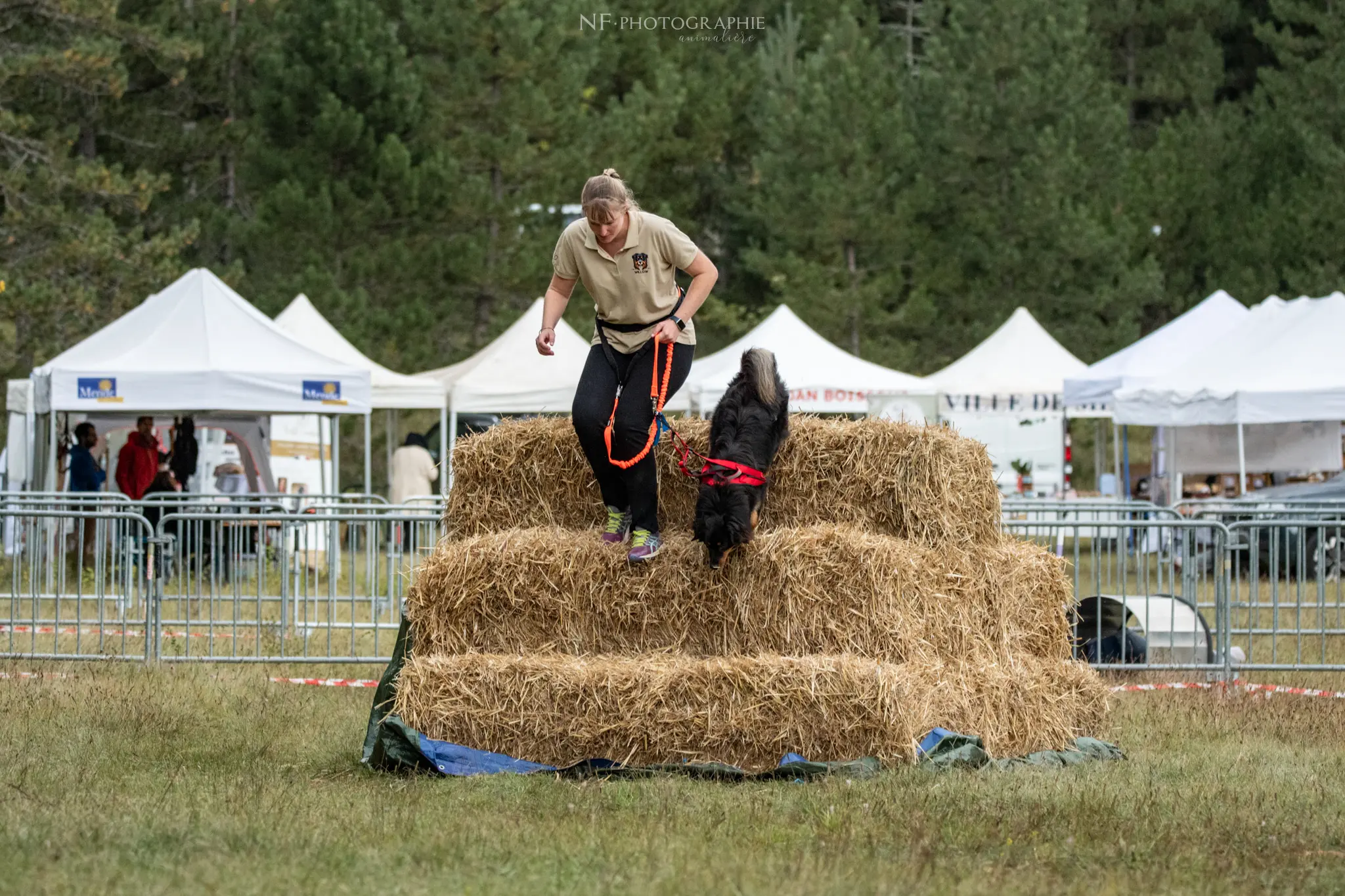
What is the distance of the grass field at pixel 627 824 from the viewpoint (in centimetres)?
521

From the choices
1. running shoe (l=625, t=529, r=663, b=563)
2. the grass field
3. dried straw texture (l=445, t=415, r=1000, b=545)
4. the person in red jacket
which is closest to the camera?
the grass field

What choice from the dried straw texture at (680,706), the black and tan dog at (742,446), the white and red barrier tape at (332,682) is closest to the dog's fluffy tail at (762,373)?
the black and tan dog at (742,446)

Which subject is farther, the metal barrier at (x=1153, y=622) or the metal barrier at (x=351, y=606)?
the metal barrier at (x=351, y=606)

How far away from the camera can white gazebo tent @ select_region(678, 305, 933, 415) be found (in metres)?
23.3

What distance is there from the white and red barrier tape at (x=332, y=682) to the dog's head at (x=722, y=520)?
395 cm

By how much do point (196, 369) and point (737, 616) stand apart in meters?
11.9

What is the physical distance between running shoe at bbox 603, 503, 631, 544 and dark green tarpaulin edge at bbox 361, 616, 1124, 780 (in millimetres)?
971

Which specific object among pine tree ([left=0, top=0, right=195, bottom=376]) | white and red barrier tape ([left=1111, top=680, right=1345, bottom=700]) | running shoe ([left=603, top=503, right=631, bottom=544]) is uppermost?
pine tree ([left=0, top=0, right=195, bottom=376])

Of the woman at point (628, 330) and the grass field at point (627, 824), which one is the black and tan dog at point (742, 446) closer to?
the woman at point (628, 330)

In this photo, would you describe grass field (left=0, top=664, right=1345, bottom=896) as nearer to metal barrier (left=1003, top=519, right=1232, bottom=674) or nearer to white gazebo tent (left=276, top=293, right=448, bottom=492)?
metal barrier (left=1003, top=519, right=1232, bottom=674)

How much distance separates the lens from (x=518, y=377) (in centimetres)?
2278

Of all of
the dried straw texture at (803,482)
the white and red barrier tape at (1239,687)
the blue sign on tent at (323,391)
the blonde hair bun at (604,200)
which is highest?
the blonde hair bun at (604,200)

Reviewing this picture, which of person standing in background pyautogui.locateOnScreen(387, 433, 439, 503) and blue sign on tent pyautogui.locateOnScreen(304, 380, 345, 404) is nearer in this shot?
blue sign on tent pyautogui.locateOnScreen(304, 380, 345, 404)

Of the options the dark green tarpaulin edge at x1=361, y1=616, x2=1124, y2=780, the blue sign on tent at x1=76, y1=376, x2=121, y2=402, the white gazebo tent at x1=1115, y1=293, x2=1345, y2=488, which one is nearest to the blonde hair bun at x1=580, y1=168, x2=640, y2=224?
the dark green tarpaulin edge at x1=361, y1=616, x2=1124, y2=780
